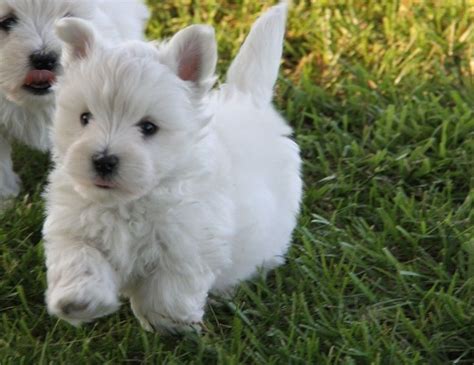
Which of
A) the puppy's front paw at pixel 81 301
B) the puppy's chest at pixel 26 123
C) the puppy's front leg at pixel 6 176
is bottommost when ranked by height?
the puppy's front leg at pixel 6 176

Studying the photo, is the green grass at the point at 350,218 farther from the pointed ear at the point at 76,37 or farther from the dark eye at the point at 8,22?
the pointed ear at the point at 76,37

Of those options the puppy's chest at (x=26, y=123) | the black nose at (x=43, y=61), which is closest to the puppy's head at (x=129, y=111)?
the black nose at (x=43, y=61)

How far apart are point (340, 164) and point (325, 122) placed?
379 millimetres

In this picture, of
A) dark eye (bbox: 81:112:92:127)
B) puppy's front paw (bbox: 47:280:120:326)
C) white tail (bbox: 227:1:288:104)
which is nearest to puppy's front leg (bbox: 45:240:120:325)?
puppy's front paw (bbox: 47:280:120:326)

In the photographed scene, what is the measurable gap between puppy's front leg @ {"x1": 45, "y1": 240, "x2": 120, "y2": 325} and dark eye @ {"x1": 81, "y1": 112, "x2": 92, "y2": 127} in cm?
40

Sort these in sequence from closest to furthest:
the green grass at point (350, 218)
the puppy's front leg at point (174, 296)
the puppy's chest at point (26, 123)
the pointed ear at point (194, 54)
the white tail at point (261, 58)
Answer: the pointed ear at point (194, 54) < the puppy's front leg at point (174, 296) < the green grass at point (350, 218) < the white tail at point (261, 58) < the puppy's chest at point (26, 123)

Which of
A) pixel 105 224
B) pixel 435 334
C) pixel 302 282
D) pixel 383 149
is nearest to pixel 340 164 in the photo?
pixel 383 149

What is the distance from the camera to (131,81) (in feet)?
10.1

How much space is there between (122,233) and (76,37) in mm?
643

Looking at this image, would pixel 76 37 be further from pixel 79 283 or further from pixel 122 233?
pixel 79 283

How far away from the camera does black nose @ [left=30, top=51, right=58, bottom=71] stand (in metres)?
4.21

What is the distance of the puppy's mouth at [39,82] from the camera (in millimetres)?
4230

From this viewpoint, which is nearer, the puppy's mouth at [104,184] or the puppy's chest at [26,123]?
the puppy's mouth at [104,184]

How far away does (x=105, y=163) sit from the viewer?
10.0 feet
